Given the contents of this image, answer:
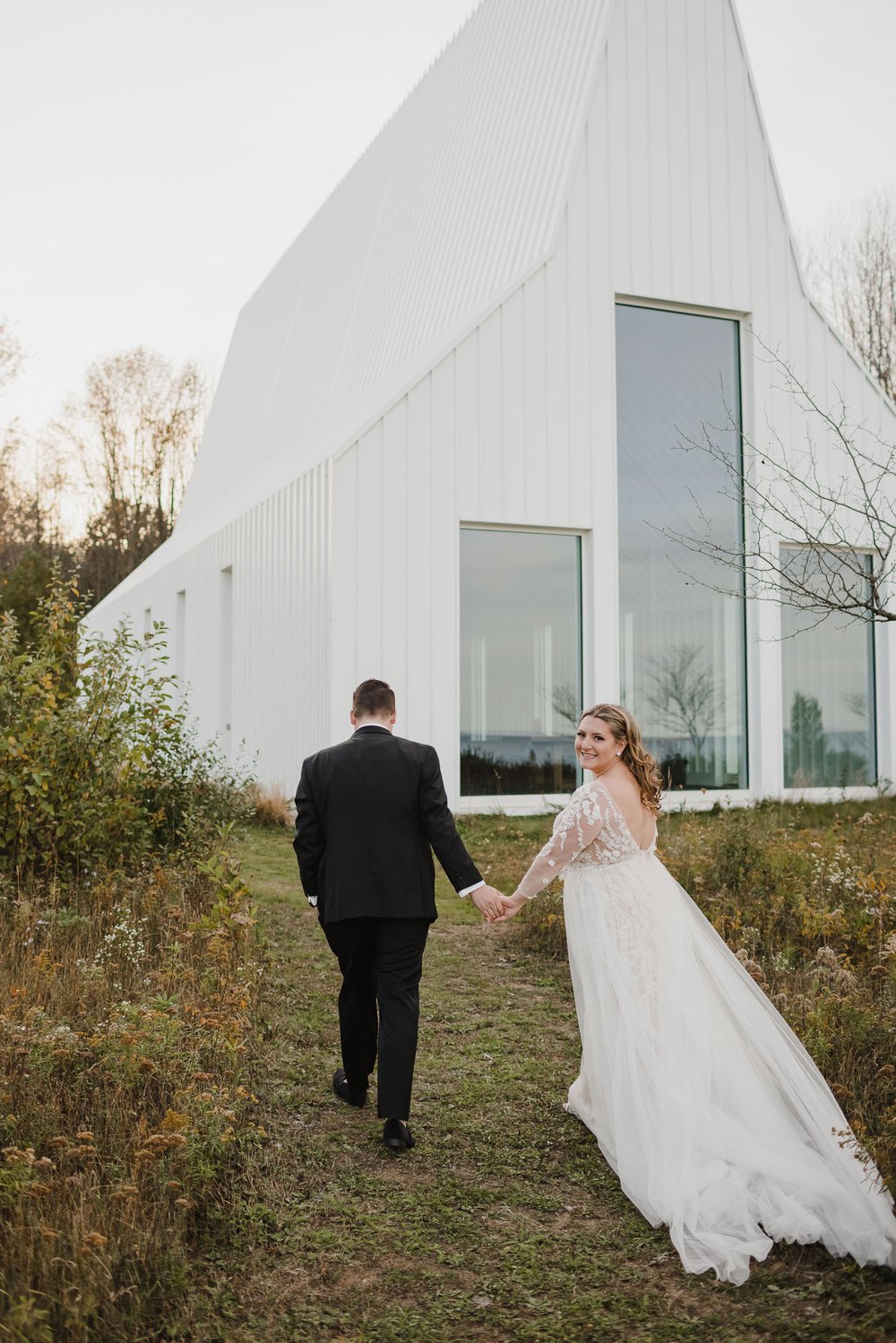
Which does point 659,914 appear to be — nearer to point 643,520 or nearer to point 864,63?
point 643,520

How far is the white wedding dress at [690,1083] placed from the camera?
11.5ft

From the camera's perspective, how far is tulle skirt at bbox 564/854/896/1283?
3502mm

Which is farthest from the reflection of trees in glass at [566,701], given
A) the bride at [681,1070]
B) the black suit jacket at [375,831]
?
the black suit jacket at [375,831]

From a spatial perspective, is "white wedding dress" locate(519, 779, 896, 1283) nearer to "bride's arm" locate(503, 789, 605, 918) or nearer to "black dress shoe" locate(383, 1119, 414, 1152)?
"bride's arm" locate(503, 789, 605, 918)

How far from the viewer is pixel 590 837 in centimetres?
452

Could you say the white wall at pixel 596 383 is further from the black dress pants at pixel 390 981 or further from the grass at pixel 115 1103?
the black dress pants at pixel 390 981

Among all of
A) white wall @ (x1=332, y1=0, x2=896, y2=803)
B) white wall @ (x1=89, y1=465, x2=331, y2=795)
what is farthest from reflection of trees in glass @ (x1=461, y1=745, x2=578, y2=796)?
white wall @ (x1=89, y1=465, x2=331, y2=795)

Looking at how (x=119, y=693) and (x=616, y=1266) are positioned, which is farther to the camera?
(x=119, y=693)

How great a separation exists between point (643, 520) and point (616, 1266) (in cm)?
1068

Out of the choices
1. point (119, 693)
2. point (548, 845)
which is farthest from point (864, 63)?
point (548, 845)

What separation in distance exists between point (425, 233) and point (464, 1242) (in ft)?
49.3

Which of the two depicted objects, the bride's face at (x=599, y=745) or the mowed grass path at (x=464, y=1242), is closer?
the mowed grass path at (x=464, y=1242)

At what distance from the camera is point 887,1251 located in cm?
334

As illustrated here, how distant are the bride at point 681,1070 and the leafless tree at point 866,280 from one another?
82.2 feet
